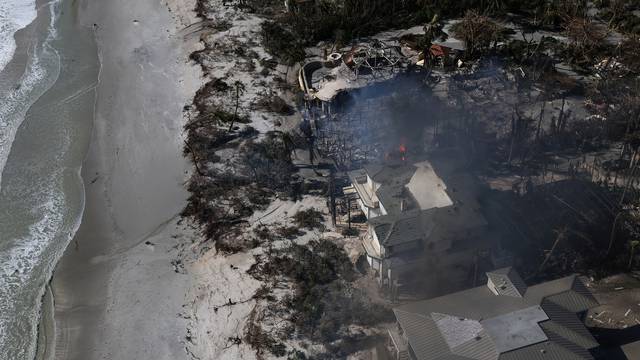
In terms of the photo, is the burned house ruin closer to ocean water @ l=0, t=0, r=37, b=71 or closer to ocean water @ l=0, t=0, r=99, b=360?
ocean water @ l=0, t=0, r=99, b=360

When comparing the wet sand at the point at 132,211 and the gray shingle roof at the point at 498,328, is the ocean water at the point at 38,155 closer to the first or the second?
the wet sand at the point at 132,211

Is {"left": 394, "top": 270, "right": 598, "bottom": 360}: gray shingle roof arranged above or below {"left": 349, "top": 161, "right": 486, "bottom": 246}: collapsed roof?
below

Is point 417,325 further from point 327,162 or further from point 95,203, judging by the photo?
point 95,203

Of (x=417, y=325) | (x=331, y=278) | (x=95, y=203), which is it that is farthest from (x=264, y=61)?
(x=417, y=325)

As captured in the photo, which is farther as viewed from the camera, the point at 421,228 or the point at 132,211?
the point at 132,211

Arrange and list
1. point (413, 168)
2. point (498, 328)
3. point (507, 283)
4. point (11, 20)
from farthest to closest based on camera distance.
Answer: point (11, 20), point (413, 168), point (507, 283), point (498, 328)

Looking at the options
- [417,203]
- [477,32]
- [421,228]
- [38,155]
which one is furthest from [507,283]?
[38,155]

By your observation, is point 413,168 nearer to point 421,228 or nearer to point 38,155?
point 421,228

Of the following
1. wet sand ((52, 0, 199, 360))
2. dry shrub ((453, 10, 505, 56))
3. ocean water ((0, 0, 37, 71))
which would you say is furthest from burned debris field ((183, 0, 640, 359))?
ocean water ((0, 0, 37, 71))
